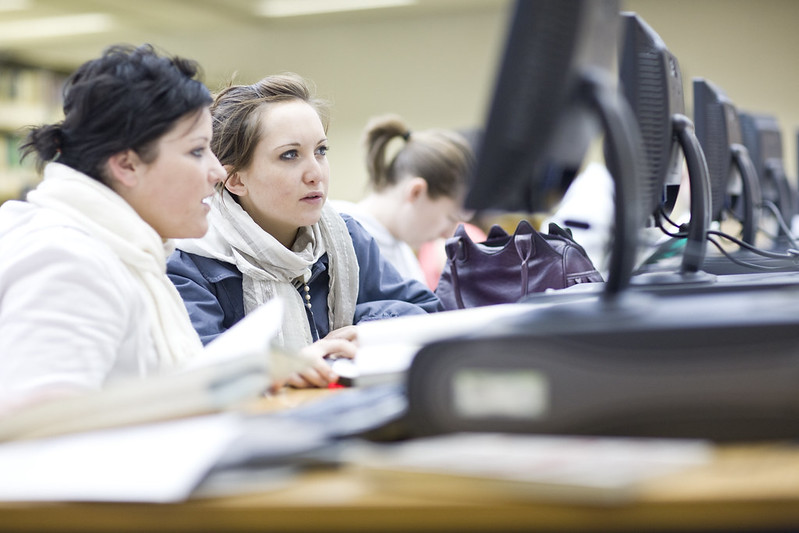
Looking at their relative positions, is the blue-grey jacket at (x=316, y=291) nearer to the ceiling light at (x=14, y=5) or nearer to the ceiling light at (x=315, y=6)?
the ceiling light at (x=315, y=6)

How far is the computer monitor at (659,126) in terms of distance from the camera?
1.25 m

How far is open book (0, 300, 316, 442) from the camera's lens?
0.66 metres

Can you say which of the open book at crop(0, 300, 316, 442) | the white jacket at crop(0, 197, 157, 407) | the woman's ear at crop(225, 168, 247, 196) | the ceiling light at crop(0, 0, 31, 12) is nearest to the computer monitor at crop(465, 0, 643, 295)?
the open book at crop(0, 300, 316, 442)

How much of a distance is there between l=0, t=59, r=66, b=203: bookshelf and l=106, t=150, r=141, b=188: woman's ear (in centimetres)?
474

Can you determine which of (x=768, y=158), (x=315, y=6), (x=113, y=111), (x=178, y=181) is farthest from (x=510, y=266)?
(x=315, y=6)

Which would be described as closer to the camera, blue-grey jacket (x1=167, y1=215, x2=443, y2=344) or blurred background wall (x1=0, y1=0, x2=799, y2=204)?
blue-grey jacket (x1=167, y1=215, x2=443, y2=344)

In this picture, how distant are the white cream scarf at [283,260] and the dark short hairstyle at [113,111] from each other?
514mm

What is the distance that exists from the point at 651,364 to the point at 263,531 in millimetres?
289

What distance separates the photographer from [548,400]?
61 cm

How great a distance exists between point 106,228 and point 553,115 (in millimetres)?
585

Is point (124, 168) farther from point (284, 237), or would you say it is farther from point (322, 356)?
point (284, 237)

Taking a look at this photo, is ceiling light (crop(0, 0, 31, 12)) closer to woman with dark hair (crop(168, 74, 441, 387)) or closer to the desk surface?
woman with dark hair (crop(168, 74, 441, 387))

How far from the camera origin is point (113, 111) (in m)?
1.11

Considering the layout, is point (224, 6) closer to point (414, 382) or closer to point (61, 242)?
point (61, 242)
